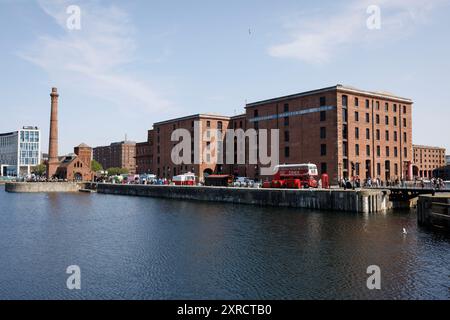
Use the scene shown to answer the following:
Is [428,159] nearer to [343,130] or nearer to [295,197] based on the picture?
[343,130]

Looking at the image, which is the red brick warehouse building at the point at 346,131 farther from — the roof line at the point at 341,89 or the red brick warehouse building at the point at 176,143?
the red brick warehouse building at the point at 176,143

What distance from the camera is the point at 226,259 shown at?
27438 millimetres

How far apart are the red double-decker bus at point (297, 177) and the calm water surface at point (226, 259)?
68.1 ft

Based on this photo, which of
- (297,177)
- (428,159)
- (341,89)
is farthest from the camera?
(428,159)

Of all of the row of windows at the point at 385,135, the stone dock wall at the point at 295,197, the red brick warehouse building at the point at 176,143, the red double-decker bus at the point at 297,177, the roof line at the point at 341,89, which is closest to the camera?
the stone dock wall at the point at 295,197

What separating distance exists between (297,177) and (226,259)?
42794 mm

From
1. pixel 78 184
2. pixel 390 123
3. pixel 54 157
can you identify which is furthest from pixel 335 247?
pixel 54 157

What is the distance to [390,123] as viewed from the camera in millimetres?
84000

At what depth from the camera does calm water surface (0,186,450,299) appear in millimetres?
20953

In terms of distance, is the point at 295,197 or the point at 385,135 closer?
the point at 295,197

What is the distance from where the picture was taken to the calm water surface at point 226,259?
21.0 metres

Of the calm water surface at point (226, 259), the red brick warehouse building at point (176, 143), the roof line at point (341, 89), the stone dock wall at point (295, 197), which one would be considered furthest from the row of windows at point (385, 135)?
the red brick warehouse building at point (176, 143)

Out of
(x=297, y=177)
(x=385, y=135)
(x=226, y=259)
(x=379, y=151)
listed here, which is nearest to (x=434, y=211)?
(x=226, y=259)

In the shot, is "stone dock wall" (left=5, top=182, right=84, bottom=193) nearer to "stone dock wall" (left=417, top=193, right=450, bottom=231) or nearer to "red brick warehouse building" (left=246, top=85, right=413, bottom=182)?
"red brick warehouse building" (left=246, top=85, right=413, bottom=182)
